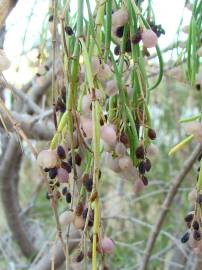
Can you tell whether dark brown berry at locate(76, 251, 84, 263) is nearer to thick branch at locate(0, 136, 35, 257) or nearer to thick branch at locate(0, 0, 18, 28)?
thick branch at locate(0, 0, 18, 28)

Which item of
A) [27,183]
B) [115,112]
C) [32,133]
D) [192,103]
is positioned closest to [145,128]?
[115,112]

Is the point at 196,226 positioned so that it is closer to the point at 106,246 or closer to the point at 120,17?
the point at 106,246

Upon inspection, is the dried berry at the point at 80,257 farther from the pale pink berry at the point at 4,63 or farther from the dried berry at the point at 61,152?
the pale pink berry at the point at 4,63

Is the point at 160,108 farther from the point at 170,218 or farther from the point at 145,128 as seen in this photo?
the point at 145,128

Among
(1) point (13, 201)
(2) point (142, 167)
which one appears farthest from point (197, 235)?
(1) point (13, 201)

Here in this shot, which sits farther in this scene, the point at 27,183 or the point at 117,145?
the point at 27,183

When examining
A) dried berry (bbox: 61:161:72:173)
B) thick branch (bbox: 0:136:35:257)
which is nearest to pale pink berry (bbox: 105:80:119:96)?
dried berry (bbox: 61:161:72:173)

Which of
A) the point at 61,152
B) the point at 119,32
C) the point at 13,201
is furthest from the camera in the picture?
the point at 13,201
